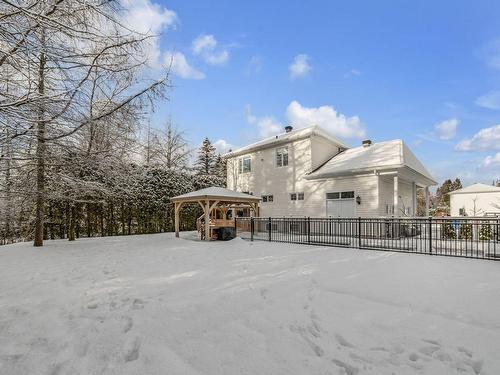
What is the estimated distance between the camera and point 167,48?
588 cm

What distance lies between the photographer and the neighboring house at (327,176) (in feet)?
45.0

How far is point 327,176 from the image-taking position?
1509cm

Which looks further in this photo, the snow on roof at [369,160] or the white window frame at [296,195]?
the white window frame at [296,195]

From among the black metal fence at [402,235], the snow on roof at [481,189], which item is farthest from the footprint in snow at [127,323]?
the snow on roof at [481,189]

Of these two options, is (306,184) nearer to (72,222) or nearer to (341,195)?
(341,195)

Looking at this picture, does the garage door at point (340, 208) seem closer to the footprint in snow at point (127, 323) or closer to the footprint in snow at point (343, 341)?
the footprint in snow at point (343, 341)

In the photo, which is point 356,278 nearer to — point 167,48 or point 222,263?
point 222,263

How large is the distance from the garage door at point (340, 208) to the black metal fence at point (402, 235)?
3.96 feet

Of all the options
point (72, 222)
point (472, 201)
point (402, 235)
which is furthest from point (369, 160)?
point (472, 201)

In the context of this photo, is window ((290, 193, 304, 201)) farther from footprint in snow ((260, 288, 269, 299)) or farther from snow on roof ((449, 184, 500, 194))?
snow on roof ((449, 184, 500, 194))

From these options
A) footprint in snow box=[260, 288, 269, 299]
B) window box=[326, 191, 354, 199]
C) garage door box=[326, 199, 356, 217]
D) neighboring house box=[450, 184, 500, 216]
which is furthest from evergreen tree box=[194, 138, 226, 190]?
footprint in snow box=[260, 288, 269, 299]

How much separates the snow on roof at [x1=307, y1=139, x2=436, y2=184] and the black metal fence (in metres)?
2.92

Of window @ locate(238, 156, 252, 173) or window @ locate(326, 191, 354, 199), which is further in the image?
window @ locate(238, 156, 252, 173)

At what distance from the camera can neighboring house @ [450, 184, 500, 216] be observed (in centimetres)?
2756
